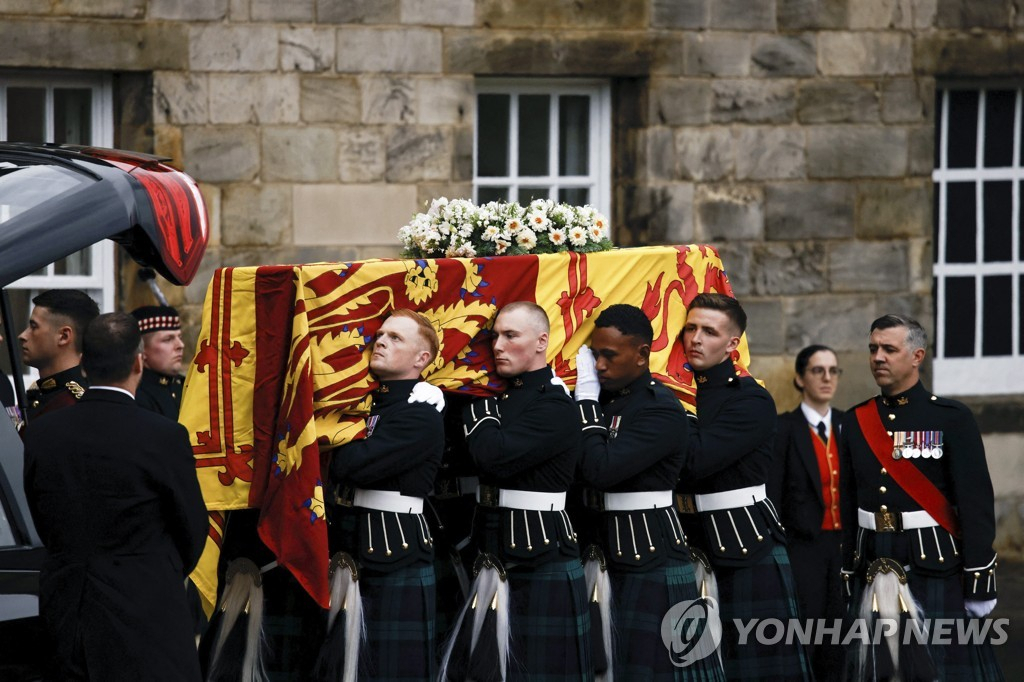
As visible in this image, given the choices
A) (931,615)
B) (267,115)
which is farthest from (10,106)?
(931,615)

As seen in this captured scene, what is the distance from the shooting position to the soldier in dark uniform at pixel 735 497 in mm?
6410

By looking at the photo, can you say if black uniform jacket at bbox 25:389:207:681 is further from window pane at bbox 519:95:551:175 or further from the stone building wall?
window pane at bbox 519:95:551:175

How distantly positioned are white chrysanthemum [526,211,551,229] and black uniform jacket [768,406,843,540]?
1.88 m

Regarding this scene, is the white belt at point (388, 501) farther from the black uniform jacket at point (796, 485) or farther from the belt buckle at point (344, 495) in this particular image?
the black uniform jacket at point (796, 485)

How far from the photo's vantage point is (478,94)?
9945 millimetres

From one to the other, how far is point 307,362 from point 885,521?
246cm

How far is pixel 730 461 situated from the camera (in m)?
6.38

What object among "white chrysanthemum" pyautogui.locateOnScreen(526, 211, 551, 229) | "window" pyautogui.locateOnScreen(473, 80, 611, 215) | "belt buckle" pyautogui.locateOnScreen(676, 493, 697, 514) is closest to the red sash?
"belt buckle" pyautogui.locateOnScreen(676, 493, 697, 514)

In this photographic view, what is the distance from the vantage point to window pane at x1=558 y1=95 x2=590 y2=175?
33.1ft

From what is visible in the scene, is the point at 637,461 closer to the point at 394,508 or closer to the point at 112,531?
the point at 394,508

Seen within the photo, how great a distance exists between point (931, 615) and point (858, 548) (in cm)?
40

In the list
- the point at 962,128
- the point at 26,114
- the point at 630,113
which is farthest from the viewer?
the point at 962,128

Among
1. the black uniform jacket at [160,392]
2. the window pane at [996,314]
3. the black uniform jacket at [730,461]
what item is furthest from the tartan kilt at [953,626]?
the window pane at [996,314]

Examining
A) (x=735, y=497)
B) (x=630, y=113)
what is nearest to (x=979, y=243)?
(x=630, y=113)
